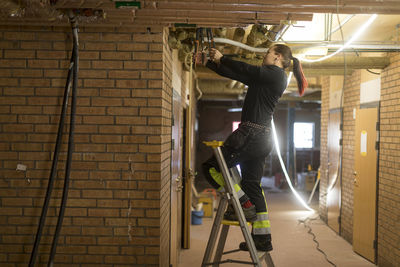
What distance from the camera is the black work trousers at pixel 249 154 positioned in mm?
2633

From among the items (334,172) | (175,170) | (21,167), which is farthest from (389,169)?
(21,167)

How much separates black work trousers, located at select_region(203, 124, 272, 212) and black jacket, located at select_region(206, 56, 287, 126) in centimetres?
11

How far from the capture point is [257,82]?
2.60 m

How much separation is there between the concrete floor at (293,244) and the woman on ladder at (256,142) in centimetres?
260

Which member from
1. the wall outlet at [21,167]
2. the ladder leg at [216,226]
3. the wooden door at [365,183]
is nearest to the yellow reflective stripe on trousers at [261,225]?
the ladder leg at [216,226]

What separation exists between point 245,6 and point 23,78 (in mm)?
1831

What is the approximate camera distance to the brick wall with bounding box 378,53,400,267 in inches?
185

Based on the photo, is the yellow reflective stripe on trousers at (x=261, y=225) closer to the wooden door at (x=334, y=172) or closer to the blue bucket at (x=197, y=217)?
the wooden door at (x=334, y=172)

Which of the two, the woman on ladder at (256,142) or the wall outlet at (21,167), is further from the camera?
the wall outlet at (21,167)

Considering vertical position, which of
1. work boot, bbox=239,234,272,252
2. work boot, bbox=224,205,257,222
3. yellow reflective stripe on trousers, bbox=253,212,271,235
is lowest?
work boot, bbox=239,234,272,252

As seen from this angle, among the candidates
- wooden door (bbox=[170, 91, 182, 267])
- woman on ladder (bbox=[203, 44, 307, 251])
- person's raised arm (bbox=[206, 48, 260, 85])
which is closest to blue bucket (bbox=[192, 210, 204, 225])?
wooden door (bbox=[170, 91, 182, 267])

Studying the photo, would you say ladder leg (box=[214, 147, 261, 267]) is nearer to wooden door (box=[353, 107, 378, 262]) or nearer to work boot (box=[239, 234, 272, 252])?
work boot (box=[239, 234, 272, 252])

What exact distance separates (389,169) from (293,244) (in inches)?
82.4

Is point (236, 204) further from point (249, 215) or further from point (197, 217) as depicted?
point (197, 217)
